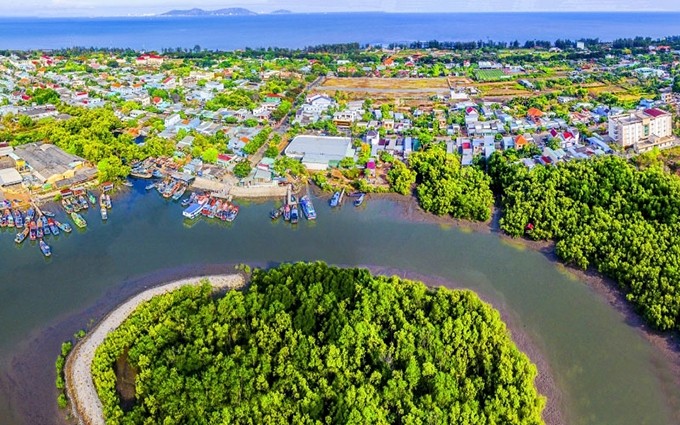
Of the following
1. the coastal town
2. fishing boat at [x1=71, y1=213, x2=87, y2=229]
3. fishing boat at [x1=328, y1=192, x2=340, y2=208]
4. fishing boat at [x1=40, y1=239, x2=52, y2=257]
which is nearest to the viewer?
fishing boat at [x1=40, y1=239, x2=52, y2=257]

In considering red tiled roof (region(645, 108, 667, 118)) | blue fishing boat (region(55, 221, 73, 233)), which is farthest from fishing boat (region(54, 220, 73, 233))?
red tiled roof (region(645, 108, 667, 118))

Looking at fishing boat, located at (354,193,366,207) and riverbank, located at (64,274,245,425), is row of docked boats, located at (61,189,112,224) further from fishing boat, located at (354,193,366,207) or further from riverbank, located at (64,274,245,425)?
fishing boat, located at (354,193,366,207)

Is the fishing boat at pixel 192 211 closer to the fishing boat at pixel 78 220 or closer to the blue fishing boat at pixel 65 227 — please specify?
the fishing boat at pixel 78 220

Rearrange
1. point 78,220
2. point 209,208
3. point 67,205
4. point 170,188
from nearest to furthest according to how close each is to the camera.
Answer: point 78,220 < point 209,208 < point 67,205 < point 170,188

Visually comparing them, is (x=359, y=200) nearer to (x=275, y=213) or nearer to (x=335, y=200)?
(x=335, y=200)

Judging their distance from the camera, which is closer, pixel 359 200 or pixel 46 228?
pixel 46 228

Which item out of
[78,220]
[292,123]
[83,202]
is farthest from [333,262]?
[292,123]
